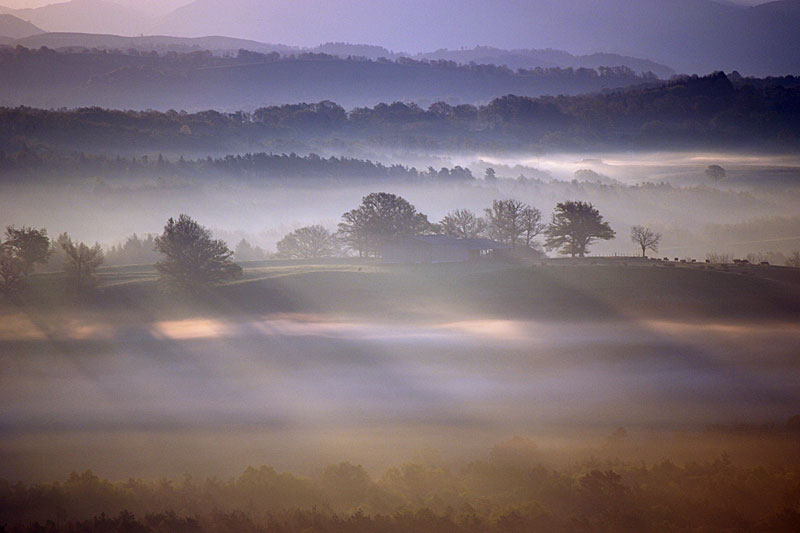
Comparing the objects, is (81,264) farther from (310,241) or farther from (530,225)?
(530,225)

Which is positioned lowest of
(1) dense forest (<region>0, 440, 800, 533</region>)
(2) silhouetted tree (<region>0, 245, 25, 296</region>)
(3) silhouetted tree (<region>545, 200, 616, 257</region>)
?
(1) dense forest (<region>0, 440, 800, 533</region>)

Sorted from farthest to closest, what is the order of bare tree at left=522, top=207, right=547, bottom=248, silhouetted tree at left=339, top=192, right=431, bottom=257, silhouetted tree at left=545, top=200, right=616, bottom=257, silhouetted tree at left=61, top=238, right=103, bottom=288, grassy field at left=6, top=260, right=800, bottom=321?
bare tree at left=522, top=207, right=547, bottom=248
silhouetted tree at left=339, top=192, right=431, bottom=257
silhouetted tree at left=545, top=200, right=616, bottom=257
silhouetted tree at left=61, top=238, right=103, bottom=288
grassy field at left=6, top=260, right=800, bottom=321

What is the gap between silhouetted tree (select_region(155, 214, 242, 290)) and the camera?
87188 mm

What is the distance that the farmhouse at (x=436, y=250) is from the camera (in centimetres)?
10925

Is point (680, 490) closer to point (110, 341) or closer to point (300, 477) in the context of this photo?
point (300, 477)

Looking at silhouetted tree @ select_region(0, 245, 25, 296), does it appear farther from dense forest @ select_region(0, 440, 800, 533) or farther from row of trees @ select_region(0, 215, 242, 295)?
dense forest @ select_region(0, 440, 800, 533)

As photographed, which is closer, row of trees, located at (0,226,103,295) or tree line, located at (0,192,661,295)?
tree line, located at (0,192,661,295)

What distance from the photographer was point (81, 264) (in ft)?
308

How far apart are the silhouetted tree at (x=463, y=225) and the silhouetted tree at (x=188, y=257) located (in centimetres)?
4933

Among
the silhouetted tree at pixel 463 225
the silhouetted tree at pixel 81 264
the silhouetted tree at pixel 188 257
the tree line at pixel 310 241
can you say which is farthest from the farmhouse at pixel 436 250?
the silhouetted tree at pixel 81 264

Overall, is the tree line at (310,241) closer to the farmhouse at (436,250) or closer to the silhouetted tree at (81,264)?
the silhouetted tree at (81,264)

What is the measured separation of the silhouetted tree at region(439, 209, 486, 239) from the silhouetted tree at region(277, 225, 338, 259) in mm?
21053

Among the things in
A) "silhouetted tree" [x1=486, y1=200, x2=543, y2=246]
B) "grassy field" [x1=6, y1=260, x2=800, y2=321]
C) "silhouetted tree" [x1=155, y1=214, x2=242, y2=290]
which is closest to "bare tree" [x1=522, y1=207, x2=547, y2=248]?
"silhouetted tree" [x1=486, y1=200, x2=543, y2=246]

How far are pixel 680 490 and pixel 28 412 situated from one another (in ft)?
156
